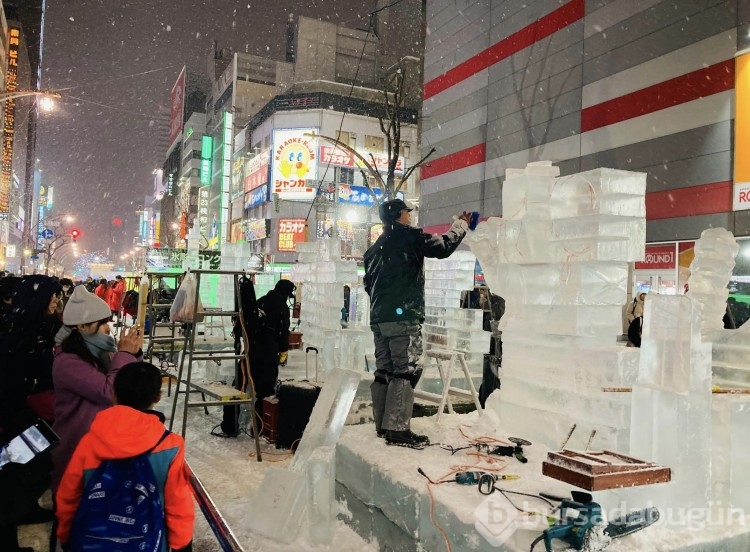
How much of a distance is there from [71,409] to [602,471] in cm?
314

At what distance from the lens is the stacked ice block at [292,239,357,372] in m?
9.93

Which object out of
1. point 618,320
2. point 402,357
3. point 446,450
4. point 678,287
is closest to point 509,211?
point 618,320

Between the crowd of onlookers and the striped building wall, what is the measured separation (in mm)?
13582

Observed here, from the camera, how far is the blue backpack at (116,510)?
2461mm

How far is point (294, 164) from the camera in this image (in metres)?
43.7

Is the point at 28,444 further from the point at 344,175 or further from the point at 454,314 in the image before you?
the point at 344,175

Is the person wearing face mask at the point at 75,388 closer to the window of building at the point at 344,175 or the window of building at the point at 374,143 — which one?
the window of building at the point at 344,175

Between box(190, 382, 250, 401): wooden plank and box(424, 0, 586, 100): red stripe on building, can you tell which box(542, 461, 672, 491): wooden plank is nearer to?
box(190, 382, 250, 401): wooden plank

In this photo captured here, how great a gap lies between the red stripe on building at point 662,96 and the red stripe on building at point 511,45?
3.37 m

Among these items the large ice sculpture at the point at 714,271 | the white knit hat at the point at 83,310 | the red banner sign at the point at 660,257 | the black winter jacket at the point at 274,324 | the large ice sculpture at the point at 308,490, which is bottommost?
the large ice sculpture at the point at 308,490

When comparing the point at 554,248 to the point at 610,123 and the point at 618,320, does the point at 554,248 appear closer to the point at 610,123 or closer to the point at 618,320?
the point at 618,320

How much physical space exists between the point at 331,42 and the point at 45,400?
55463 mm

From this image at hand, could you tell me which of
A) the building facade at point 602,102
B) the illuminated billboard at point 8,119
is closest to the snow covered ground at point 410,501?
the building facade at point 602,102

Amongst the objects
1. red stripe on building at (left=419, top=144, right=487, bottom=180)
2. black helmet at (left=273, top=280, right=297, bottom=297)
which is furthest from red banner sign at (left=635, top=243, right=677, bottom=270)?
black helmet at (left=273, top=280, right=297, bottom=297)
